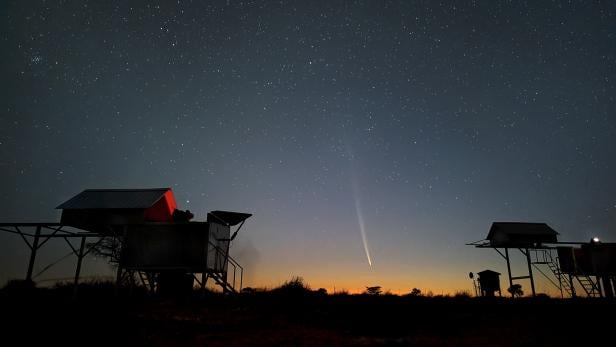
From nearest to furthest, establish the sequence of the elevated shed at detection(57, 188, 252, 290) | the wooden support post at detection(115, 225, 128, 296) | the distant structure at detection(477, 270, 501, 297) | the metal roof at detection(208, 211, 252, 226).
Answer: the wooden support post at detection(115, 225, 128, 296), the elevated shed at detection(57, 188, 252, 290), the metal roof at detection(208, 211, 252, 226), the distant structure at detection(477, 270, 501, 297)

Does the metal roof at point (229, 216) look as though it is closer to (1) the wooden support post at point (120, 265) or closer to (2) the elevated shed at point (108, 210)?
(2) the elevated shed at point (108, 210)

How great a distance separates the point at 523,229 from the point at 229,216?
27.4 m

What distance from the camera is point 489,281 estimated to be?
138ft

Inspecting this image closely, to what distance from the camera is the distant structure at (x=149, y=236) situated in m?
23.3

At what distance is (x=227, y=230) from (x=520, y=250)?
Result: 26446 mm

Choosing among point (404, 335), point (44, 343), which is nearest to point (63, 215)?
point (44, 343)

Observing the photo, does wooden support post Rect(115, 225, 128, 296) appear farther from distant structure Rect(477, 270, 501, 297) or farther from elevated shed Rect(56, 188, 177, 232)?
distant structure Rect(477, 270, 501, 297)

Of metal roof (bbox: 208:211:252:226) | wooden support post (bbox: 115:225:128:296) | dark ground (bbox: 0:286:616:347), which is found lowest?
dark ground (bbox: 0:286:616:347)

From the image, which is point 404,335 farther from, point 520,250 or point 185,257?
point 520,250

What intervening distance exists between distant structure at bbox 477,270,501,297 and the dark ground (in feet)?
77.3

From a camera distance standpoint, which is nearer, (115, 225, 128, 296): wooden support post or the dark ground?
the dark ground

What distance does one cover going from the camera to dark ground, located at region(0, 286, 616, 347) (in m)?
12.8

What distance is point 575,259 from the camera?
36688 millimetres

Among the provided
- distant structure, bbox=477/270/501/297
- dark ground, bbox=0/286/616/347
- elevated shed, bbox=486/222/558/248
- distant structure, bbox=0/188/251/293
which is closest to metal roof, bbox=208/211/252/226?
distant structure, bbox=0/188/251/293
